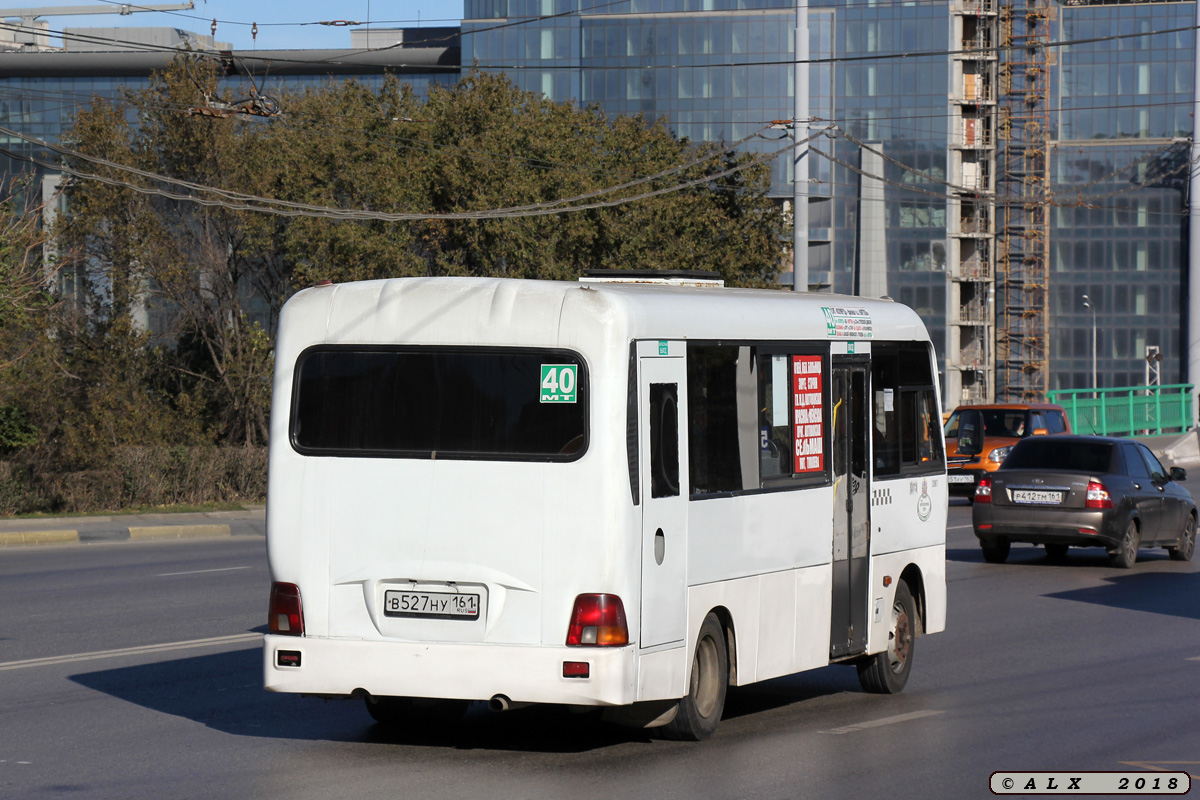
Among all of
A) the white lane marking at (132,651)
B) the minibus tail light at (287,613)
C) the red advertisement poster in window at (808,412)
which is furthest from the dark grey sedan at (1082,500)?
the minibus tail light at (287,613)

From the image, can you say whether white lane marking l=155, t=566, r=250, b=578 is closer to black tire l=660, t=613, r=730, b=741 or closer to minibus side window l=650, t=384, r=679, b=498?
black tire l=660, t=613, r=730, b=741

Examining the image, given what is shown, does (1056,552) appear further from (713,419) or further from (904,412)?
(713,419)

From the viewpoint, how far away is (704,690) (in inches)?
339

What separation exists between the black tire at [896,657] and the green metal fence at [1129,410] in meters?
37.9

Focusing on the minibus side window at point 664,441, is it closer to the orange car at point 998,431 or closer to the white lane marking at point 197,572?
the white lane marking at point 197,572

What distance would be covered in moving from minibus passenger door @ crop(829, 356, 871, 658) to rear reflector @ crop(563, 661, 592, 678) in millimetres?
2623

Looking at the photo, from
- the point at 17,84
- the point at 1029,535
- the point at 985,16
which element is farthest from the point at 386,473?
the point at 17,84

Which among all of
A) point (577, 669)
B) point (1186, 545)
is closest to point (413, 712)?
point (577, 669)

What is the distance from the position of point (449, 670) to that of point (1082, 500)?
12907mm

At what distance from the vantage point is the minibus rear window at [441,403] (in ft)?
26.1

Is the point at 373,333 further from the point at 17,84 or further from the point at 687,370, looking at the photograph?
the point at 17,84

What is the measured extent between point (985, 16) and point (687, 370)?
297 feet

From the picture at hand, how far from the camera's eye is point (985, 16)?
307 feet

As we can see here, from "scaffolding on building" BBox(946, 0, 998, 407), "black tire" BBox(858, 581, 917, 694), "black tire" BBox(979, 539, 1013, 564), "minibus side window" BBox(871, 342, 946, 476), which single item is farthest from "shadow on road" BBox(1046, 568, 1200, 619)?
"scaffolding on building" BBox(946, 0, 998, 407)
